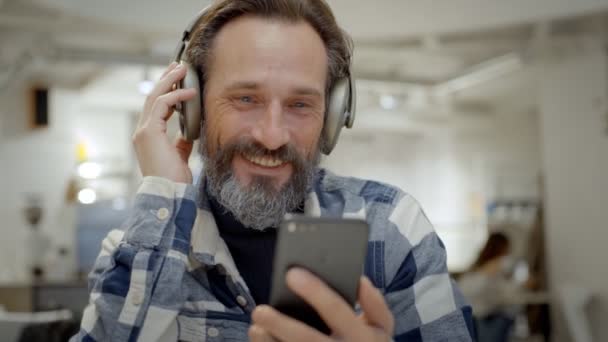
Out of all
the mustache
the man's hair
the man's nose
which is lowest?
the mustache

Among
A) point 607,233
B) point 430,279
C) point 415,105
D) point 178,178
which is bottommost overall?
point 607,233

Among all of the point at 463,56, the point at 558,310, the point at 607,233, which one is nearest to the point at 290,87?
the point at 607,233

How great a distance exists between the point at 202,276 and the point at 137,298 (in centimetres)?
14

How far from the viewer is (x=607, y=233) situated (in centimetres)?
538

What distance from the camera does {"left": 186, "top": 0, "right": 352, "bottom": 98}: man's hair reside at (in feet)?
3.59

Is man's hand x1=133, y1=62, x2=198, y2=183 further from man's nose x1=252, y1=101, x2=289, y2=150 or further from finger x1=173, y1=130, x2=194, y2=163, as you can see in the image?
man's nose x1=252, y1=101, x2=289, y2=150

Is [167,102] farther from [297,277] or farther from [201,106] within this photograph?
[297,277]

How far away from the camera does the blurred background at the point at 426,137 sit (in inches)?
174

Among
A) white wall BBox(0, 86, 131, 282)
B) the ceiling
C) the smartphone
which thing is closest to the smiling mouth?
the smartphone

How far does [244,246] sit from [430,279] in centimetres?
31

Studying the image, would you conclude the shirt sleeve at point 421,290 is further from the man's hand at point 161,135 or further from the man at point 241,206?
the man's hand at point 161,135

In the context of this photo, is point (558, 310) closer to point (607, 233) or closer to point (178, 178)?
point (607, 233)

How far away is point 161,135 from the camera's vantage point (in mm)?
1047

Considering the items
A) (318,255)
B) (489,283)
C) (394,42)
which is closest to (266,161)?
(318,255)
